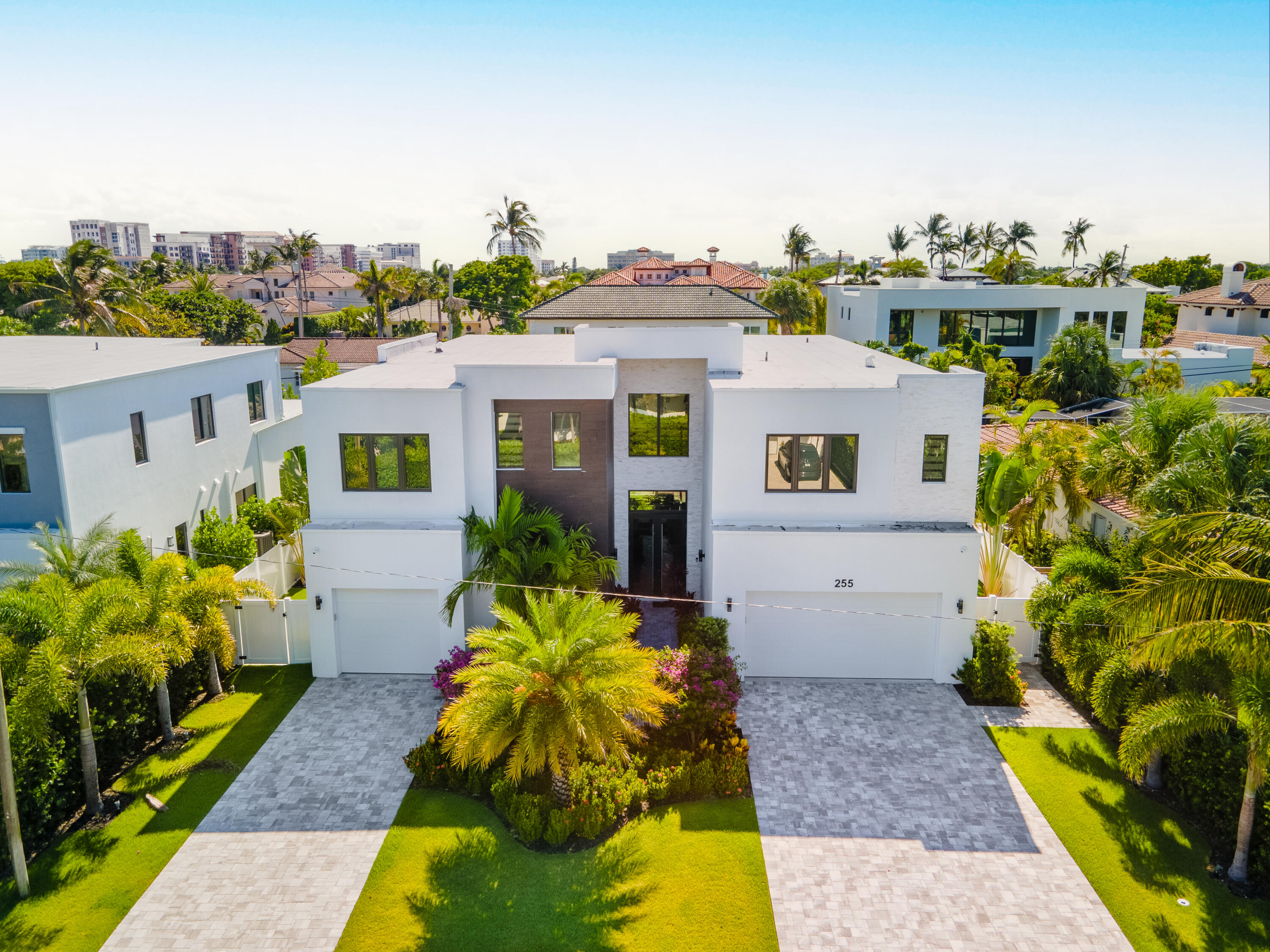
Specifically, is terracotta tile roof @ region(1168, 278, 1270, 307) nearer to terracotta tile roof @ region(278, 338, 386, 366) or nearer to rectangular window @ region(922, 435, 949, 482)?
rectangular window @ region(922, 435, 949, 482)

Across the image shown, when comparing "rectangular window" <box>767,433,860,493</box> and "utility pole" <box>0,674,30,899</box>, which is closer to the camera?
"utility pole" <box>0,674,30,899</box>

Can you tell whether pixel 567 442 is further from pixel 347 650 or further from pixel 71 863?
pixel 71 863

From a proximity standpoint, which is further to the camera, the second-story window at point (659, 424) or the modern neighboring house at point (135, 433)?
the second-story window at point (659, 424)

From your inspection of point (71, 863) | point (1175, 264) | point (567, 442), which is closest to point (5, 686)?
point (71, 863)

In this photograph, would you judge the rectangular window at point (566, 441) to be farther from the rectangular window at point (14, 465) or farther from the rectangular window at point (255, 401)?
the rectangular window at point (255, 401)

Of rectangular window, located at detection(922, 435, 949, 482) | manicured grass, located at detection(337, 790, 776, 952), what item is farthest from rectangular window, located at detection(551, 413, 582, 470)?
manicured grass, located at detection(337, 790, 776, 952)

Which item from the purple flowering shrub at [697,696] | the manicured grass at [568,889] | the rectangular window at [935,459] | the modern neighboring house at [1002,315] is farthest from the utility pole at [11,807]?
the modern neighboring house at [1002,315]

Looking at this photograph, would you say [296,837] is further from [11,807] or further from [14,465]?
[14,465]
